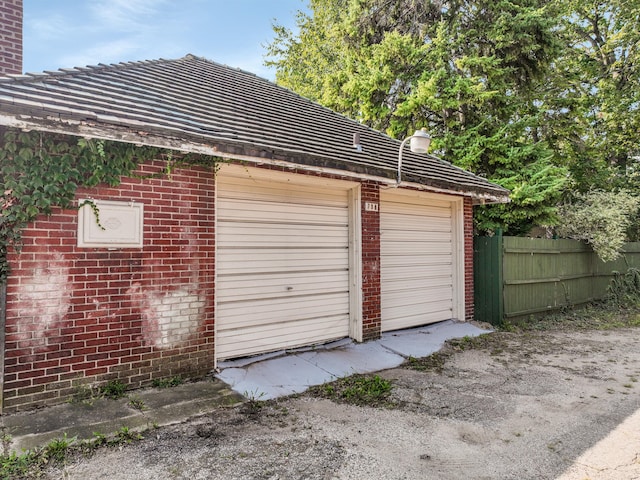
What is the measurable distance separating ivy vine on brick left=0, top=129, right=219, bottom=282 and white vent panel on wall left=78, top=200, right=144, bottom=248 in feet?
0.64

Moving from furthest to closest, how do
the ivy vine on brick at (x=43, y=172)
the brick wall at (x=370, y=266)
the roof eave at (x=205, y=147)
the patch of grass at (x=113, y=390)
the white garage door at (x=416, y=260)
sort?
the white garage door at (x=416, y=260) < the brick wall at (x=370, y=266) < the patch of grass at (x=113, y=390) < the ivy vine on brick at (x=43, y=172) < the roof eave at (x=205, y=147)

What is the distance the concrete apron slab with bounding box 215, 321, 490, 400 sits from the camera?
466 centimetres

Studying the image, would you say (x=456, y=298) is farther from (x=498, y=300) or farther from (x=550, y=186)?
(x=550, y=186)

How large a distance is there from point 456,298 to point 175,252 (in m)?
5.88

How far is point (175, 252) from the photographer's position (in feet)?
15.2

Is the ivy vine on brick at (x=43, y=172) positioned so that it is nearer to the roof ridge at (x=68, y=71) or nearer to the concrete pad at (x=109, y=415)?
the roof ridge at (x=68, y=71)

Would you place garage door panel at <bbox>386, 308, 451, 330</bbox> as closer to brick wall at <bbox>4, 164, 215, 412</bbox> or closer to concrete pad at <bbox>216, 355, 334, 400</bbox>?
concrete pad at <bbox>216, 355, 334, 400</bbox>

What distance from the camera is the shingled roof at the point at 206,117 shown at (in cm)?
373

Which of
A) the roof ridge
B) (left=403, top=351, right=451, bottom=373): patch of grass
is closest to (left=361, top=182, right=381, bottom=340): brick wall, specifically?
(left=403, top=351, right=451, bottom=373): patch of grass

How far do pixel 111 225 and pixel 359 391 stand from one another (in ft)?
10.5

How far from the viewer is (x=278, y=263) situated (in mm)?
5703

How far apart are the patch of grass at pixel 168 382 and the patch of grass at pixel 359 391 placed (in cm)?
148

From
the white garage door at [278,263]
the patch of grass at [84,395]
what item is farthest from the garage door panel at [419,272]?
the patch of grass at [84,395]

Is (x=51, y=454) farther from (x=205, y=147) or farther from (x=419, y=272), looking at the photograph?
(x=419, y=272)
